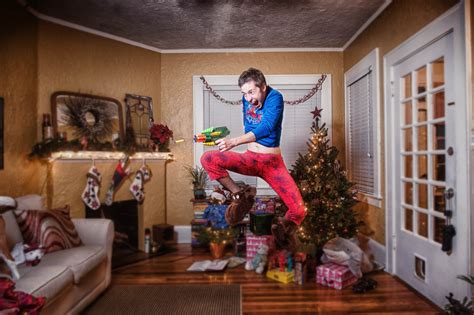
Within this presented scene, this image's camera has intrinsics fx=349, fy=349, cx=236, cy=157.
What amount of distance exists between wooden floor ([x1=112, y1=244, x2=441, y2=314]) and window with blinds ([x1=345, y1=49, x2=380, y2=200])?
5.73 feet

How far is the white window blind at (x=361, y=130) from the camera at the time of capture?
3.19 feet

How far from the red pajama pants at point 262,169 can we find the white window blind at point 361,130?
0.26 metres

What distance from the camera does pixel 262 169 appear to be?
2.64 feet

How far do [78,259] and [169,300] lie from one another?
947 mm

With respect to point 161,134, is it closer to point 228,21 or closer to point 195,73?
point 195,73

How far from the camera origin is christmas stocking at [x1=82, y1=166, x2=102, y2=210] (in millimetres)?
3552

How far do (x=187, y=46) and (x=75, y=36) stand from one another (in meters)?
0.57

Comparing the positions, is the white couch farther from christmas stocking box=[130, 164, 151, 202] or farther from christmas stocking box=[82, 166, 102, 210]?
christmas stocking box=[130, 164, 151, 202]

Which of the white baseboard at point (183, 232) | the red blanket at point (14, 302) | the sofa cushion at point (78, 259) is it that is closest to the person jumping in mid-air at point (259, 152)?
the white baseboard at point (183, 232)

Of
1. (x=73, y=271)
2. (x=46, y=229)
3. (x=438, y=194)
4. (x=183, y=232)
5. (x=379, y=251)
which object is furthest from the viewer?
(x=46, y=229)

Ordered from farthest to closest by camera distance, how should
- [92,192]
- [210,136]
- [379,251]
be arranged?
[92,192], [379,251], [210,136]

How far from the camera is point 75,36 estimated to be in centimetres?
139

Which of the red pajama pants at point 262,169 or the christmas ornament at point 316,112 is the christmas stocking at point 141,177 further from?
the christmas ornament at point 316,112

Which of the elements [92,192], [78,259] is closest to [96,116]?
[78,259]
